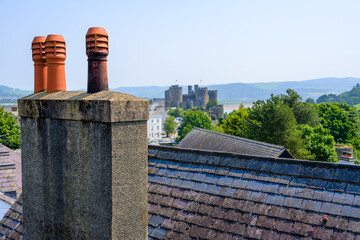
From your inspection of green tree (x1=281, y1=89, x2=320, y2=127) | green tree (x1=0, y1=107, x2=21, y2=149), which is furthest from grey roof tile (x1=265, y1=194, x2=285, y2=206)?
green tree (x1=281, y1=89, x2=320, y2=127)

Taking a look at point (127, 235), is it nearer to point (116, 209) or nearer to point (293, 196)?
point (116, 209)

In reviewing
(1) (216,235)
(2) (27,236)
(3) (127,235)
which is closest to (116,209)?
(3) (127,235)

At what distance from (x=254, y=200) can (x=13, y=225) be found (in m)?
3.73

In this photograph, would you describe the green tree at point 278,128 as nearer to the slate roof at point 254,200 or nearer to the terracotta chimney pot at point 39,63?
the slate roof at point 254,200

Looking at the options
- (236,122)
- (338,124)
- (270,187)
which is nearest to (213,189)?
(270,187)

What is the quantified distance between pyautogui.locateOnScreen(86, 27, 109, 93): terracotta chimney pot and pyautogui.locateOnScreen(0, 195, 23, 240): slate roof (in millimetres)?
3093

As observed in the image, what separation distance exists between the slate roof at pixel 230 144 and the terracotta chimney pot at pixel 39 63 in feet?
49.5

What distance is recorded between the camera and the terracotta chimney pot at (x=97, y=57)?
2955mm

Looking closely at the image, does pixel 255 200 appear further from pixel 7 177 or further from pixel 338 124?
pixel 338 124

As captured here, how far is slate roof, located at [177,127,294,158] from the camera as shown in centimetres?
1813

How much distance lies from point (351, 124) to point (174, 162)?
6002 cm

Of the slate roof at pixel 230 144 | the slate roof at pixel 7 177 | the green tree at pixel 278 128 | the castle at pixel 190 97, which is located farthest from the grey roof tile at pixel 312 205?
the castle at pixel 190 97

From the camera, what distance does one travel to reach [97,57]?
2982 millimetres

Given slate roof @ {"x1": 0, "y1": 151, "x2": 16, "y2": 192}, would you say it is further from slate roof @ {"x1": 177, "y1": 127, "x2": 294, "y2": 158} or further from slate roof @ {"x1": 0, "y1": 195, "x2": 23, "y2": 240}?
slate roof @ {"x1": 177, "y1": 127, "x2": 294, "y2": 158}
